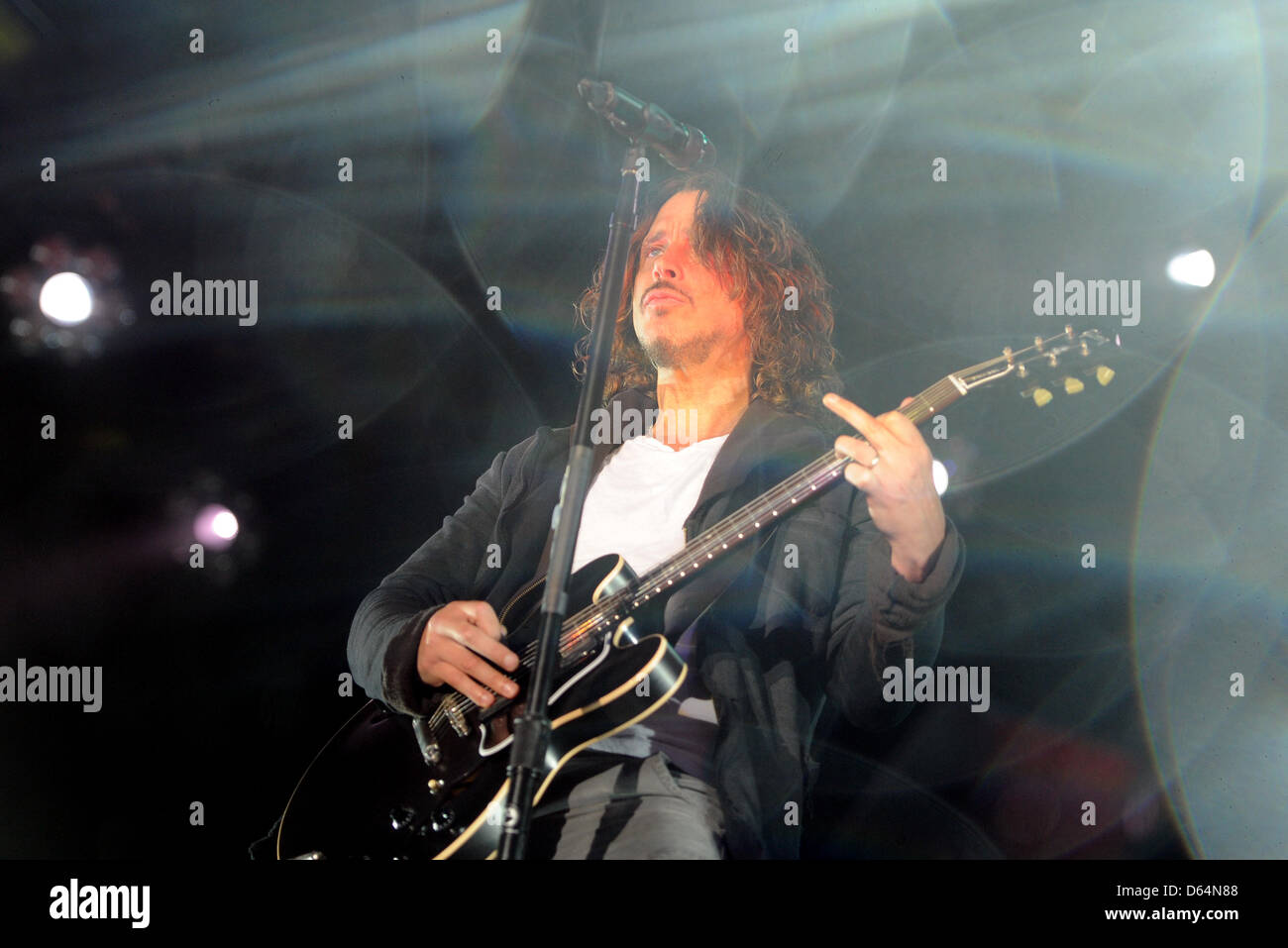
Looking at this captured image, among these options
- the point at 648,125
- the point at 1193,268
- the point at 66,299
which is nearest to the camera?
the point at 648,125

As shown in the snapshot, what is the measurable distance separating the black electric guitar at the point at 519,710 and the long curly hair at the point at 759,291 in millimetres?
437

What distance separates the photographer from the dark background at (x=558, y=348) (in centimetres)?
231

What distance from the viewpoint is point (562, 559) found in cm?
168

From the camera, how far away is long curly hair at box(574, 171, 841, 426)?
2.51m

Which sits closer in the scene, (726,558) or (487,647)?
(487,647)

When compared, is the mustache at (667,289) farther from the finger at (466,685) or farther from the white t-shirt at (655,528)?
the finger at (466,685)

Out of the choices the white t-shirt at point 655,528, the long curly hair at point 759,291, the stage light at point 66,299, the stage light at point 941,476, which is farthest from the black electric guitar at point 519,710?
the stage light at point 66,299

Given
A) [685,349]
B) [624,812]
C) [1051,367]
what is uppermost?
[685,349]

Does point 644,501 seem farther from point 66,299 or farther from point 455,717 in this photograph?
point 66,299

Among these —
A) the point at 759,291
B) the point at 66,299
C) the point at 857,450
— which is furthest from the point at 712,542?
the point at 66,299

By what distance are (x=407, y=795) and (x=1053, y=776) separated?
146 centimetres

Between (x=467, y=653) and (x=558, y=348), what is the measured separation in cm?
96

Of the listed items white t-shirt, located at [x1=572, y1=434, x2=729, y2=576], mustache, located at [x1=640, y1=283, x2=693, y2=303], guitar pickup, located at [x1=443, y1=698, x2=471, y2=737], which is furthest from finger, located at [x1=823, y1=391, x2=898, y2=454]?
guitar pickup, located at [x1=443, y1=698, x2=471, y2=737]

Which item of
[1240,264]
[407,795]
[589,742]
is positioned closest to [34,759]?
[407,795]
